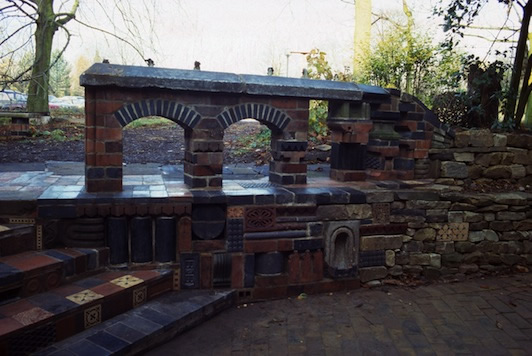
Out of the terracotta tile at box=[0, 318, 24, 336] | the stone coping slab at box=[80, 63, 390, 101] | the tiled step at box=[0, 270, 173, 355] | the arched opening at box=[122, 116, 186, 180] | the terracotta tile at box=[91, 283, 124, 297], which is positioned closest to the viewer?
the terracotta tile at box=[0, 318, 24, 336]

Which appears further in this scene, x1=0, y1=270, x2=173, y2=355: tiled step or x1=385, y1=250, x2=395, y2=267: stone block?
x1=385, y1=250, x2=395, y2=267: stone block

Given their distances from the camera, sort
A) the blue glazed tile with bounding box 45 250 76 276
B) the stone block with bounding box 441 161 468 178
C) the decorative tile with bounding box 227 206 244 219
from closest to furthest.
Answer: the blue glazed tile with bounding box 45 250 76 276 → the decorative tile with bounding box 227 206 244 219 → the stone block with bounding box 441 161 468 178

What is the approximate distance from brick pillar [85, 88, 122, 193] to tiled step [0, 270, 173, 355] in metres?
0.92

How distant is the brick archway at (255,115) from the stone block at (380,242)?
1.60 meters

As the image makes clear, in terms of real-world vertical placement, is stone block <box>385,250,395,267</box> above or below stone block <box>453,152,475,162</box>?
below

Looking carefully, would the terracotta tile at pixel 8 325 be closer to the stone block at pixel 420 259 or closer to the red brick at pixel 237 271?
the red brick at pixel 237 271

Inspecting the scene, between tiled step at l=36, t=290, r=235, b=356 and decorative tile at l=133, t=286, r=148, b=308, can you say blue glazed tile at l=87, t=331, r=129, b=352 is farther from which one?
decorative tile at l=133, t=286, r=148, b=308

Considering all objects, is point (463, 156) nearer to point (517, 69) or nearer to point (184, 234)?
point (517, 69)

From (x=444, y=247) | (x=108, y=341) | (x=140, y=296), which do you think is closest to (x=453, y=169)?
(x=444, y=247)

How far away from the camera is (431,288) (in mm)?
5250

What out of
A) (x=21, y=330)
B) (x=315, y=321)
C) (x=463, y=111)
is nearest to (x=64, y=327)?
(x=21, y=330)

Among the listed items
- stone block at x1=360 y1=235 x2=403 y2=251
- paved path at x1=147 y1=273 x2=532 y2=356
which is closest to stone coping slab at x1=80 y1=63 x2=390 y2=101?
stone block at x1=360 y1=235 x2=403 y2=251

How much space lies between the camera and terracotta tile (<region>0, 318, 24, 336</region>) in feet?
9.69

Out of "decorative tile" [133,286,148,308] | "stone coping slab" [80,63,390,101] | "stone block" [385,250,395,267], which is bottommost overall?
"decorative tile" [133,286,148,308]
